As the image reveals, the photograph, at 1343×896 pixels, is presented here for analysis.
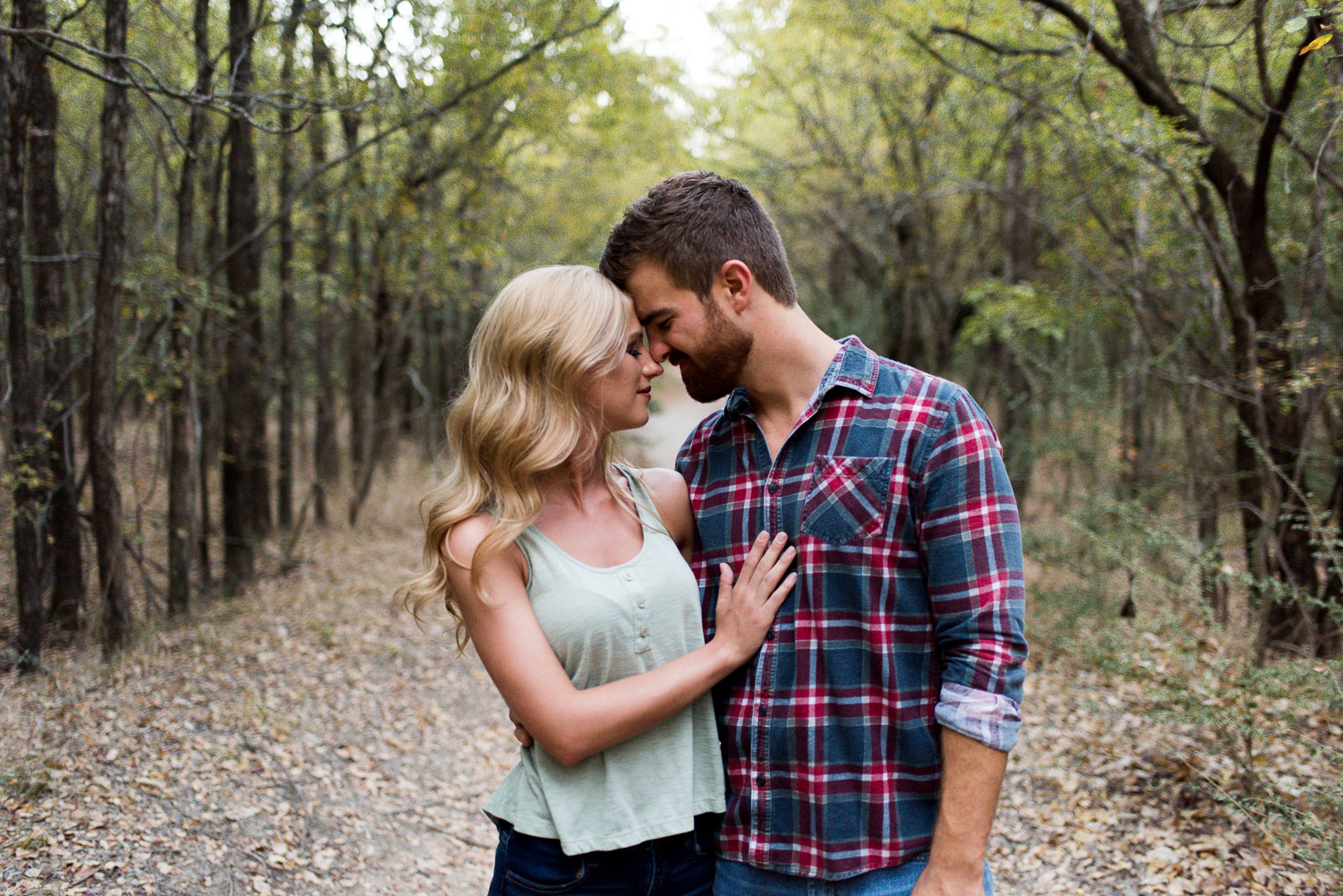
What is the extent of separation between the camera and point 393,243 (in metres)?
10.3

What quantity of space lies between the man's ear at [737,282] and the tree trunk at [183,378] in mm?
5067

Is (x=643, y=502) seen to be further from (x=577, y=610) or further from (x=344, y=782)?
(x=344, y=782)

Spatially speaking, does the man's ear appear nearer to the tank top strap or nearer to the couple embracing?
the couple embracing

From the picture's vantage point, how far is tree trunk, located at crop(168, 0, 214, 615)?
19.7 feet

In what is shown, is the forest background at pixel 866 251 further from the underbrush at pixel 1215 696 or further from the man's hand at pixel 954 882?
the man's hand at pixel 954 882

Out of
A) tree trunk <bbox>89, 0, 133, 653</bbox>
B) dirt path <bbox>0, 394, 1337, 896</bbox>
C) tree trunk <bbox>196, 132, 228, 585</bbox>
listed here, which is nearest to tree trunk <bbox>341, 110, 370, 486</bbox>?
tree trunk <bbox>196, 132, 228, 585</bbox>

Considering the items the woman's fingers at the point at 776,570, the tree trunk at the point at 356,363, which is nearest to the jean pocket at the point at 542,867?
the woman's fingers at the point at 776,570

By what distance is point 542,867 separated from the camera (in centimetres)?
177

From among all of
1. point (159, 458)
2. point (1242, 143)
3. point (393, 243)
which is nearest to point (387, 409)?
point (393, 243)

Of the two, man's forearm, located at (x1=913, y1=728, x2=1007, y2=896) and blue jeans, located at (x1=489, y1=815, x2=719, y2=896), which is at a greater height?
man's forearm, located at (x1=913, y1=728, x2=1007, y2=896)

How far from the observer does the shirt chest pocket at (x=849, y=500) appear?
5.52 feet

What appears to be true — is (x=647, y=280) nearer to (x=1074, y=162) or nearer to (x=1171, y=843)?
(x=1171, y=843)

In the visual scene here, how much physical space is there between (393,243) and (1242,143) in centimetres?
819

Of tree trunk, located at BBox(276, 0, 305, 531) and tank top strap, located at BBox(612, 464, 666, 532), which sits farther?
tree trunk, located at BBox(276, 0, 305, 531)
